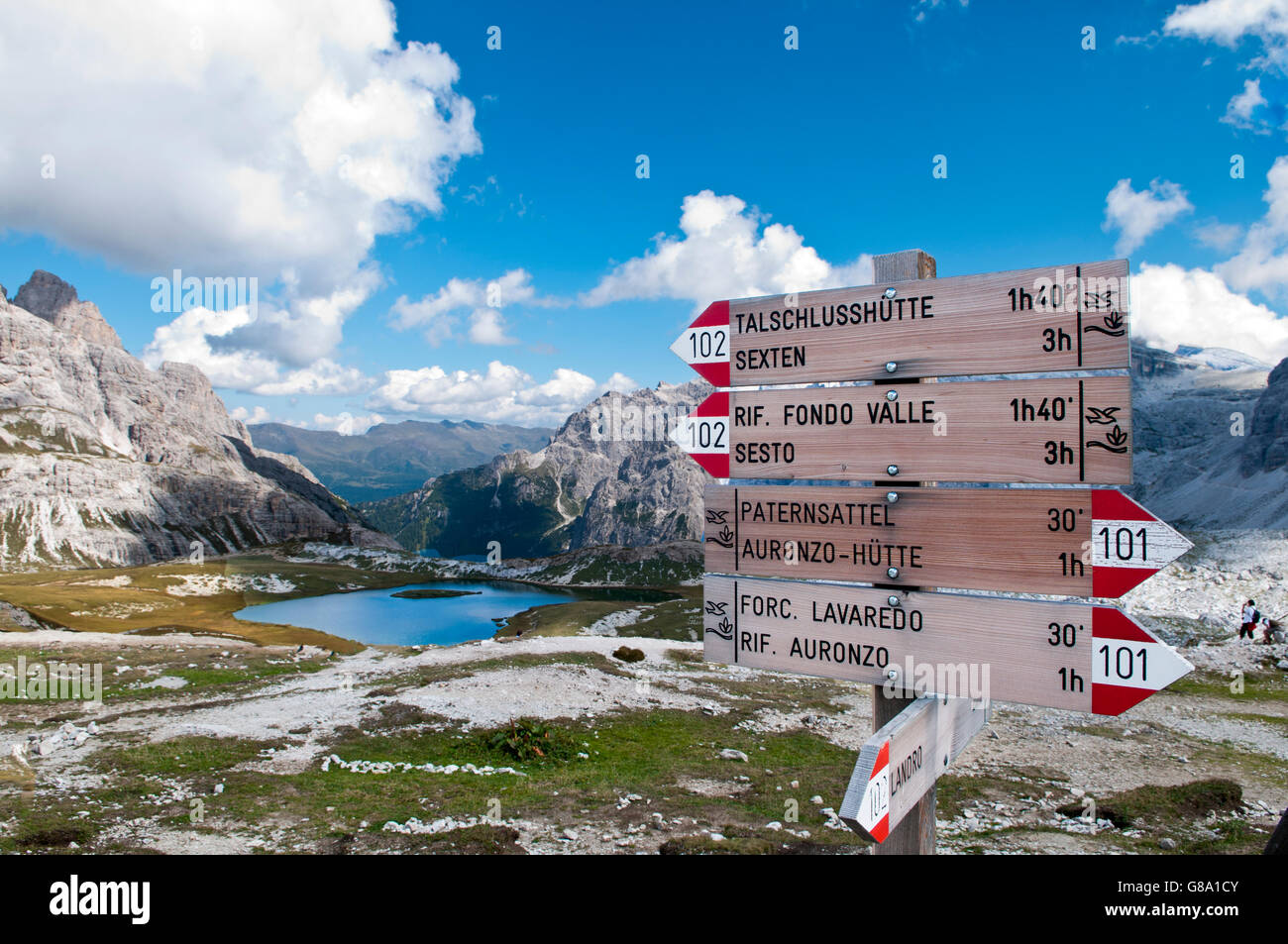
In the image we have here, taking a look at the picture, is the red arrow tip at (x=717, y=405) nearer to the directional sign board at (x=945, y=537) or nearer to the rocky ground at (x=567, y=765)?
the directional sign board at (x=945, y=537)

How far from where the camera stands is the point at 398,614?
123 metres

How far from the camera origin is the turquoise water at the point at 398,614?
103000 millimetres

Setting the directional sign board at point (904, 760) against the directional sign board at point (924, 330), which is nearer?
the directional sign board at point (904, 760)

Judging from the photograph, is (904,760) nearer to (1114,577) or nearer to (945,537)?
(945,537)

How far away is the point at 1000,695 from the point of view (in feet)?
16.6

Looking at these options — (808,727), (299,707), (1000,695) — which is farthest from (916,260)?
(299,707)

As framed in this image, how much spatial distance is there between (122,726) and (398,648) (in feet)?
88.1

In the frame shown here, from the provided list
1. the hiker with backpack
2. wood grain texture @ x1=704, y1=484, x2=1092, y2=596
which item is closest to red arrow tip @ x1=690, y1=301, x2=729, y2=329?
wood grain texture @ x1=704, y1=484, x2=1092, y2=596

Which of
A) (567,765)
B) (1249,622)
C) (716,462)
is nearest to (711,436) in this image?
(716,462)

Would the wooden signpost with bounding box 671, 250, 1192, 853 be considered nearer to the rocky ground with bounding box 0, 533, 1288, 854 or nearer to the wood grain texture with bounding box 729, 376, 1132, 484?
the wood grain texture with bounding box 729, 376, 1132, 484

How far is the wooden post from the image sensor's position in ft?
17.1

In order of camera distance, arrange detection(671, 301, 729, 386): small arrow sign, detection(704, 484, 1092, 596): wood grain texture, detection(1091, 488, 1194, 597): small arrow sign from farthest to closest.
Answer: detection(671, 301, 729, 386): small arrow sign
detection(704, 484, 1092, 596): wood grain texture
detection(1091, 488, 1194, 597): small arrow sign

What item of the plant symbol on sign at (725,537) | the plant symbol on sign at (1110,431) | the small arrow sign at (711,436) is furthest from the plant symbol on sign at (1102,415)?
the plant symbol on sign at (725,537)
